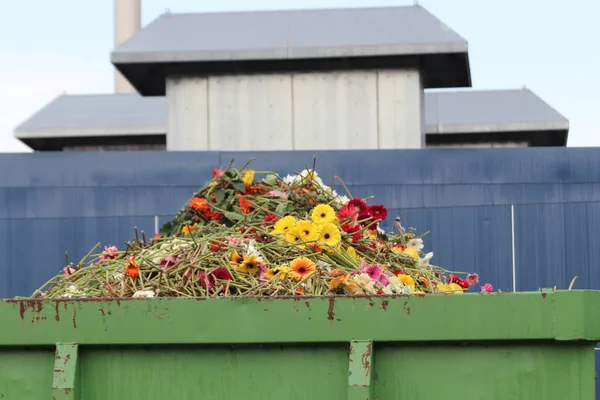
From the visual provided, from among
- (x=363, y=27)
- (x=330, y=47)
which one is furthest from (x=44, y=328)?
(x=363, y=27)

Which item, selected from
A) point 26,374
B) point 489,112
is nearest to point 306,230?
point 26,374

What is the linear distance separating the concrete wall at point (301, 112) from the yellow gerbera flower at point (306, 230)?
1101 cm

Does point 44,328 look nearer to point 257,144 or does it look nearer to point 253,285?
point 253,285

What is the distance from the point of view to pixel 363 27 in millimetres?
15711

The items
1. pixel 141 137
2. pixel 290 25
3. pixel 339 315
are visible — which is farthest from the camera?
pixel 141 137

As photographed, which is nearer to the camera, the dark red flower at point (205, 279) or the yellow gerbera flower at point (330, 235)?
the dark red flower at point (205, 279)

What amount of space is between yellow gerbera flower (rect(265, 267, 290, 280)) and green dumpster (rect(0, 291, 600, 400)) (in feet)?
1.39

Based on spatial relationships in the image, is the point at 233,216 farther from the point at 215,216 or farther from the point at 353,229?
the point at 353,229

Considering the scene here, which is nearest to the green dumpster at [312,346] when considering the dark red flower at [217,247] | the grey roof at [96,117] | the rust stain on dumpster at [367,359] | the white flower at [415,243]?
the rust stain on dumpster at [367,359]

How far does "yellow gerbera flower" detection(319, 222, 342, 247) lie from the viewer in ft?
13.4

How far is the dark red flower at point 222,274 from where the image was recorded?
3842 mm

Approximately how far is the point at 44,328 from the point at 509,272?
9.21 meters

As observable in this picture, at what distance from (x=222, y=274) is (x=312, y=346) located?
609 mm

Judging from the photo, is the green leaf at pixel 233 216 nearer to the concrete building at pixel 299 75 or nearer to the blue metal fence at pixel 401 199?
the blue metal fence at pixel 401 199
